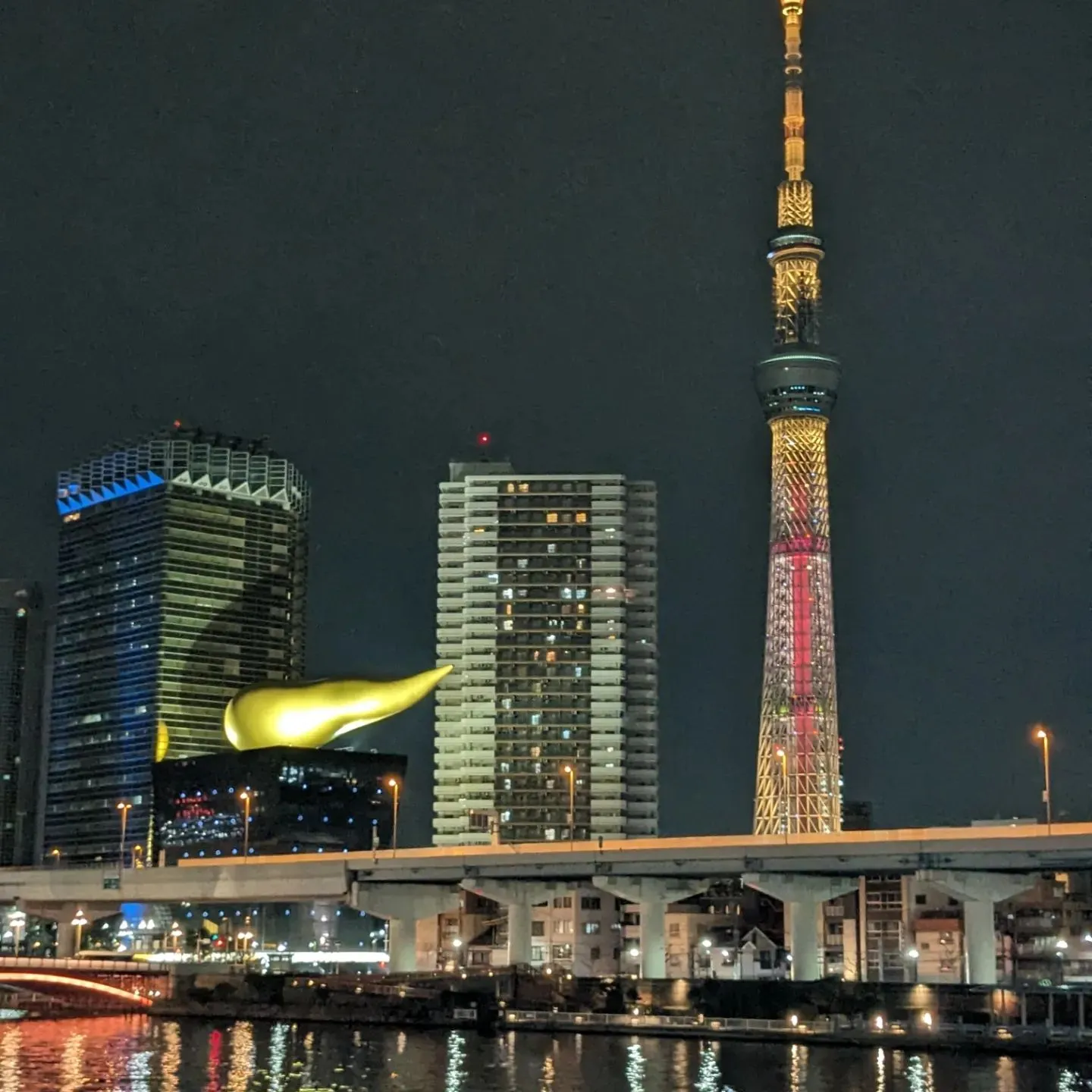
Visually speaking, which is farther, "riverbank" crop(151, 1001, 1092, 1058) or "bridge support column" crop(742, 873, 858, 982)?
"bridge support column" crop(742, 873, 858, 982)

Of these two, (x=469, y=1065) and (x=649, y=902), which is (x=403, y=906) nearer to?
(x=649, y=902)

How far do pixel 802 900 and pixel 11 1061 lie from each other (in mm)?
44582

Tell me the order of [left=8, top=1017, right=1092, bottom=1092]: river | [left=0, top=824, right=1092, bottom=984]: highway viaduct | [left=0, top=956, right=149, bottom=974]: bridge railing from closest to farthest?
[left=8, top=1017, right=1092, bottom=1092]: river
[left=0, top=824, right=1092, bottom=984]: highway viaduct
[left=0, top=956, right=149, bottom=974]: bridge railing

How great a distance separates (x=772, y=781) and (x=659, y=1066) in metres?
108

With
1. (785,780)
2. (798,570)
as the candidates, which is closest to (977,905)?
(785,780)

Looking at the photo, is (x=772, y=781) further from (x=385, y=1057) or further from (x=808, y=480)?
(x=385, y=1057)

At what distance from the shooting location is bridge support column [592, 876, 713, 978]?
113 m

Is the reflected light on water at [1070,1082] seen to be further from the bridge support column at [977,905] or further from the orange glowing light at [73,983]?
the orange glowing light at [73,983]

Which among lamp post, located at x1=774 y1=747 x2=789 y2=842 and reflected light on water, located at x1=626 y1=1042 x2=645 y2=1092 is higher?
lamp post, located at x1=774 y1=747 x2=789 y2=842

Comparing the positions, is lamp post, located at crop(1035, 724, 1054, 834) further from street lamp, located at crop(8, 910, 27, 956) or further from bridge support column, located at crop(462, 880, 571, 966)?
street lamp, located at crop(8, 910, 27, 956)

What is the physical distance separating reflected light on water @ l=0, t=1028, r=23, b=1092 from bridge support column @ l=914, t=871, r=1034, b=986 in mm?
44782

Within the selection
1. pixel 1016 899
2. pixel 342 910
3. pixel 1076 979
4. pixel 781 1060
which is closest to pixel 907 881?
pixel 1016 899

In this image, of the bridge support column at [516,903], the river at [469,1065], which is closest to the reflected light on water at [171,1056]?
the river at [469,1065]

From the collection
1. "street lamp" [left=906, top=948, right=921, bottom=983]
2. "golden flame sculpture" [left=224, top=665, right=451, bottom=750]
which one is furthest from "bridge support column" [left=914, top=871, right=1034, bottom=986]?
"golden flame sculpture" [left=224, top=665, right=451, bottom=750]
